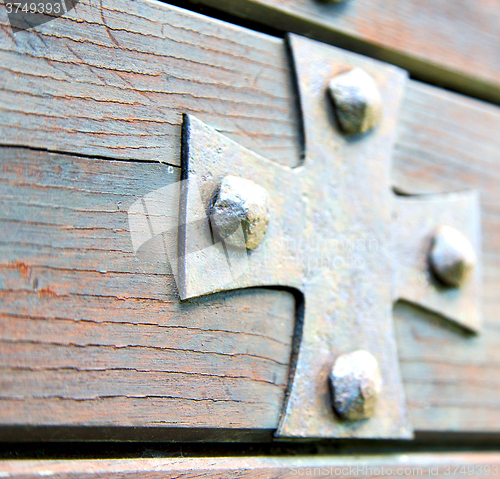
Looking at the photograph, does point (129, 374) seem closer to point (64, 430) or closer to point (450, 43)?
point (64, 430)

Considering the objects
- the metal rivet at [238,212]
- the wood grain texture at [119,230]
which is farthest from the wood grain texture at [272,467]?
the metal rivet at [238,212]

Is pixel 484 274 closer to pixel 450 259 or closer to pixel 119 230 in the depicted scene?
pixel 450 259

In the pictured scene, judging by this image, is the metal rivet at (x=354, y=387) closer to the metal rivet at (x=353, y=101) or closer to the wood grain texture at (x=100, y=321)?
the wood grain texture at (x=100, y=321)

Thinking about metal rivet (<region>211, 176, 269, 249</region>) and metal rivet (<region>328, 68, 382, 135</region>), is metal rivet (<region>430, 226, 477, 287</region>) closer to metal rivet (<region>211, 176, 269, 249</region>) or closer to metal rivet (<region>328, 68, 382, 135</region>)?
metal rivet (<region>328, 68, 382, 135</region>)

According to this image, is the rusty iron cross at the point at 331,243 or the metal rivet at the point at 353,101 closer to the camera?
the rusty iron cross at the point at 331,243

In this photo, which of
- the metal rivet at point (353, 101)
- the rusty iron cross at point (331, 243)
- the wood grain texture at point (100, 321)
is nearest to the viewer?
the wood grain texture at point (100, 321)

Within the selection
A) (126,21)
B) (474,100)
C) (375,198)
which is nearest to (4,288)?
(126,21)
